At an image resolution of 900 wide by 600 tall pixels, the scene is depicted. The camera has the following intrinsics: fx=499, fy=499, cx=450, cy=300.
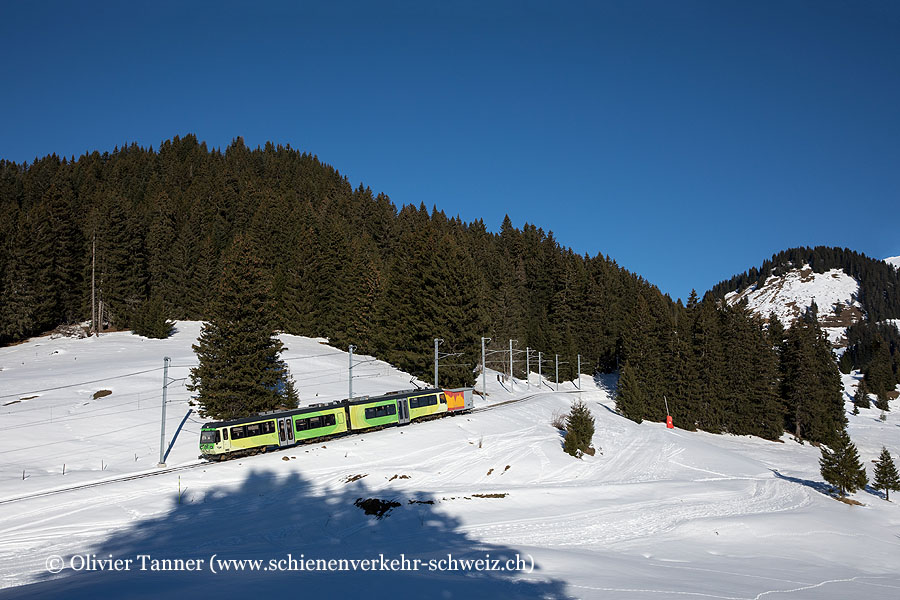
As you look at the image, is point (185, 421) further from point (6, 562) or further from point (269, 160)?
point (269, 160)

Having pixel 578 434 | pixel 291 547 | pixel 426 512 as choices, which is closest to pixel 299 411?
pixel 426 512

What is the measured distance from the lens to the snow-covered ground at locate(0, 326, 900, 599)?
12113 mm

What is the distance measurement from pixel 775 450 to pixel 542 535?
51.7 metres

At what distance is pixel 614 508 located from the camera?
24.1 m

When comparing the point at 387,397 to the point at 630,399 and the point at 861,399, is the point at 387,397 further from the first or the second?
the point at 861,399

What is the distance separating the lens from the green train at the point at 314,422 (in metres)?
31.6

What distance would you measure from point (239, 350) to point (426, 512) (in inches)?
953

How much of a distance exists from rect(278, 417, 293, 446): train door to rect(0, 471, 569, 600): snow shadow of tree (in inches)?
262

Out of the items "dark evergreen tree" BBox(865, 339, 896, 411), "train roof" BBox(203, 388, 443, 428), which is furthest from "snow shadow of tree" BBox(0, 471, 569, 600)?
"dark evergreen tree" BBox(865, 339, 896, 411)

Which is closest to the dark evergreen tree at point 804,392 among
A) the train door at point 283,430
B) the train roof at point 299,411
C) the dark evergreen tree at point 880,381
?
the dark evergreen tree at point 880,381

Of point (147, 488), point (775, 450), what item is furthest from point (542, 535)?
point (775, 450)

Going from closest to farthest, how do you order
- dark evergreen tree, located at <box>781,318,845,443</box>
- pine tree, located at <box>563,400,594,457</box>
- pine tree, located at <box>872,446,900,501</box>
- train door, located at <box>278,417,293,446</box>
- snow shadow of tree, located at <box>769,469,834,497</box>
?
pine tree, located at <box>872,446,900,501</box>
train door, located at <box>278,417,293,446</box>
snow shadow of tree, located at <box>769,469,834,497</box>
pine tree, located at <box>563,400,594,457</box>
dark evergreen tree, located at <box>781,318,845,443</box>

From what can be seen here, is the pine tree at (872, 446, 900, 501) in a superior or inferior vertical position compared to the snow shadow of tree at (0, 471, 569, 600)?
inferior

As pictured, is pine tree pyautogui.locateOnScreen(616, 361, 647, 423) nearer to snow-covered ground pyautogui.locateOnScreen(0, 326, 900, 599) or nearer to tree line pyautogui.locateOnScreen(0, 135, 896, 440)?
tree line pyautogui.locateOnScreen(0, 135, 896, 440)
